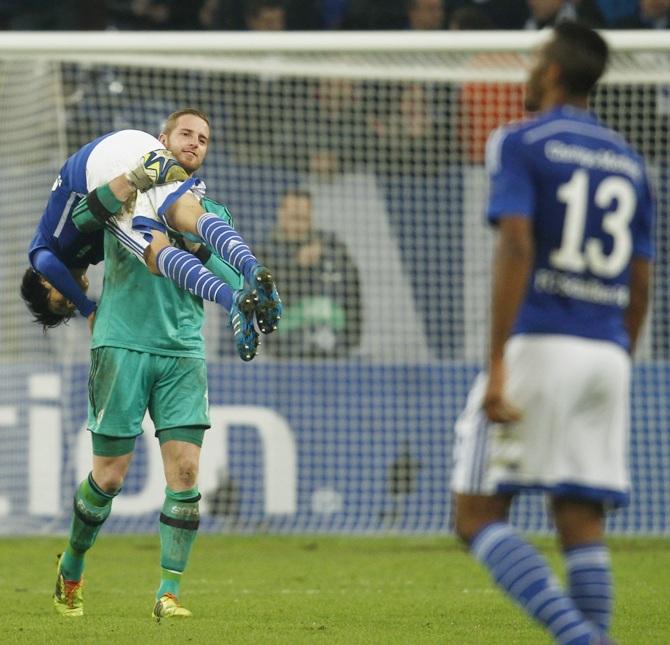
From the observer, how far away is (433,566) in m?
10.1

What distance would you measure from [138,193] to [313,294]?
552 cm

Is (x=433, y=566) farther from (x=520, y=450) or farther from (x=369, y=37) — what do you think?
(x=520, y=450)

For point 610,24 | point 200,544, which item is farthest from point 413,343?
point 610,24

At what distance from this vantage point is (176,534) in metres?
7.07

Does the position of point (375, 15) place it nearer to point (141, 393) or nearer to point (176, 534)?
point (141, 393)

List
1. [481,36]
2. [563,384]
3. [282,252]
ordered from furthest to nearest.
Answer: [282,252] < [481,36] < [563,384]

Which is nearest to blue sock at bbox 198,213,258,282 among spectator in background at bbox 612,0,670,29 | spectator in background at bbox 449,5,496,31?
spectator in background at bbox 449,5,496,31

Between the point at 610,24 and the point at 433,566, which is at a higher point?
the point at 610,24

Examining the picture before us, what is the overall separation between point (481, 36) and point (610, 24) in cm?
291

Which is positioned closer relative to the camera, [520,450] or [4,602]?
[520,450]

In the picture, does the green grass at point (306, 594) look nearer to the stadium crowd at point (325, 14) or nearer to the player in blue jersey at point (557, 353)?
the player in blue jersey at point (557, 353)

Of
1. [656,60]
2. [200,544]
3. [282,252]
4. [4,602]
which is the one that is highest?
[656,60]

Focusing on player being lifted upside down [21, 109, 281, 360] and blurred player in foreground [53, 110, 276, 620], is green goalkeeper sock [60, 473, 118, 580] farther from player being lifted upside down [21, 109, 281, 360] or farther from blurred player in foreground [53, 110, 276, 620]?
player being lifted upside down [21, 109, 281, 360]

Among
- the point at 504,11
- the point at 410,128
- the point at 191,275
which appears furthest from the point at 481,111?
the point at 191,275
